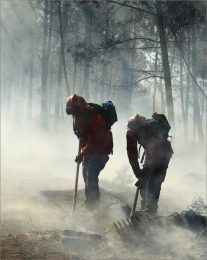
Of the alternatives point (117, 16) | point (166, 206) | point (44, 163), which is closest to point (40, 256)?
point (166, 206)

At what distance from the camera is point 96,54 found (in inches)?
472

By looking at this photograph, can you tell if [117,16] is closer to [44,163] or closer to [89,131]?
[44,163]

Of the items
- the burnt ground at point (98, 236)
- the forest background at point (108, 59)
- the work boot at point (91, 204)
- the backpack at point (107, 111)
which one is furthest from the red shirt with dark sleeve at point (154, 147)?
the forest background at point (108, 59)

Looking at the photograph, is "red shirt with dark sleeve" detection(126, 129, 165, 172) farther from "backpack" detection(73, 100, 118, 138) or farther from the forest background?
the forest background

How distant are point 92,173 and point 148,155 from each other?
992 millimetres

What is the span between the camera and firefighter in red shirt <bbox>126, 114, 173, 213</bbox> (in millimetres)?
4570

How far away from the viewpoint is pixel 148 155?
16.2ft

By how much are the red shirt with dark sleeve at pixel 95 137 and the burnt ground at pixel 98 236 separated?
2.66 feet

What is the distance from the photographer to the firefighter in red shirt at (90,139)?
5004 millimetres

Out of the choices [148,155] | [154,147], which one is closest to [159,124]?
[154,147]

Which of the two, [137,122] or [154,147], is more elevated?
[137,122]

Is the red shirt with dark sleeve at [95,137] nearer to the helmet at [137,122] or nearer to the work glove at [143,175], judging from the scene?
the helmet at [137,122]

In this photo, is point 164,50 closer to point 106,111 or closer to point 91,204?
point 106,111

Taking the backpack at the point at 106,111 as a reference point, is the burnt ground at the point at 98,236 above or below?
below
